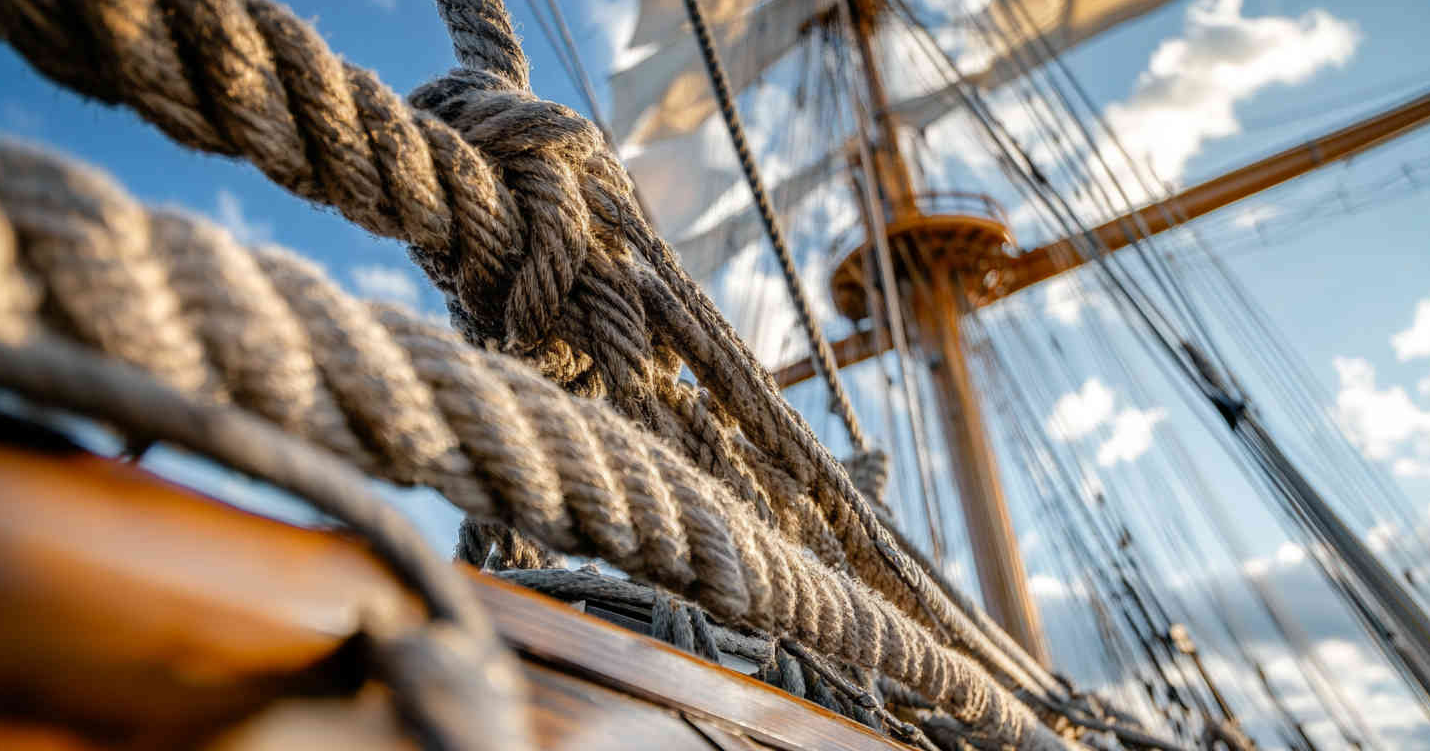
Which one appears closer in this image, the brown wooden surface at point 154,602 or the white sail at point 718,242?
the brown wooden surface at point 154,602

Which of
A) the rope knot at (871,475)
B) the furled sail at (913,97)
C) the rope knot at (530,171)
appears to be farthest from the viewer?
the furled sail at (913,97)

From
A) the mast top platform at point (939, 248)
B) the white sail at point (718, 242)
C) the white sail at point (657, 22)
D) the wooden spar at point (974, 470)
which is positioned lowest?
the wooden spar at point (974, 470)

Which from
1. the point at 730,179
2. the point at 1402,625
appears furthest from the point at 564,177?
the point at 730,179

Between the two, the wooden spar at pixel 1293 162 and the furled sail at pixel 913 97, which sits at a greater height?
the furled sail at pixel 913 97

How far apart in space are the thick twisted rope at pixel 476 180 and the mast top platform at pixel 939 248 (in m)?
4.53

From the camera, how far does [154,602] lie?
22 centimetres

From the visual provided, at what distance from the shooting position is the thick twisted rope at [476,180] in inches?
13.3

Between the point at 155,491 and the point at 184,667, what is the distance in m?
0.05

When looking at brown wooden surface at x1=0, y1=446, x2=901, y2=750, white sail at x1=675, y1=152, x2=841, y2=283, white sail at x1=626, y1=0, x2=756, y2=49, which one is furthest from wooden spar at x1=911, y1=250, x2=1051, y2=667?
white sail at x1=626, y1=0, x2=756, y2=49

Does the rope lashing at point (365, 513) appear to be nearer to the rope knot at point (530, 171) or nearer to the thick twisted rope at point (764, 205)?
the rope knot at point (530, 171)

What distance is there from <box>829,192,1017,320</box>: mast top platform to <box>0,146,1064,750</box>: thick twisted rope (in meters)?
4.77

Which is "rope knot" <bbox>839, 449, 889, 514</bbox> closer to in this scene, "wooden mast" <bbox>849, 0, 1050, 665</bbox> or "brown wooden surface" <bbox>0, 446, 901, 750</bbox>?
"brown wooden surface" <bbox>0, 446, 901, 750</bbox>

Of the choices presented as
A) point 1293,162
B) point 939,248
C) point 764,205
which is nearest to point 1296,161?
point 1293,162

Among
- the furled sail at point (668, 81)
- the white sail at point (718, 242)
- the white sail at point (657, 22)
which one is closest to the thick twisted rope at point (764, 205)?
the white sail at point (718, 242)
